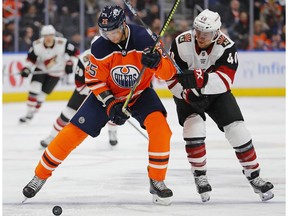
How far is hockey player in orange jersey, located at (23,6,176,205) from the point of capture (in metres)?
3.98

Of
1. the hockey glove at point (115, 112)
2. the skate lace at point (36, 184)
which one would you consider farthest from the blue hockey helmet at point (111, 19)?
the skate lace at point (36, 184)

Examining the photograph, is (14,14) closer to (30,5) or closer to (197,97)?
(30,5)

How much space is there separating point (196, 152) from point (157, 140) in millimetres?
292

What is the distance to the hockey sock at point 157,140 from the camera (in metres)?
4.04

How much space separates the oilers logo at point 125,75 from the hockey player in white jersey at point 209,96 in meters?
0.23

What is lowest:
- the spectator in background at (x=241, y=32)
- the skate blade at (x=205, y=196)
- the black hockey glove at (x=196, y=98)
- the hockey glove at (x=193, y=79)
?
the spectator in background at (x=241, y=32)

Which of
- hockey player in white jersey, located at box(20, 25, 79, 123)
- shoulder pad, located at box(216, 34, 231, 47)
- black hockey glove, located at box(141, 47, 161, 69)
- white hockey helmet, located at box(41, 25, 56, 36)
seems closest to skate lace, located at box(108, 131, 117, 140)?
hockey player in white jersey, located at box(20, 25, 79, 123)

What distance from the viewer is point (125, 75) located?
4055 millimetres

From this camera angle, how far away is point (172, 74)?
401 centimetres

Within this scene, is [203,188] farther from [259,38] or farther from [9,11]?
[259,38]

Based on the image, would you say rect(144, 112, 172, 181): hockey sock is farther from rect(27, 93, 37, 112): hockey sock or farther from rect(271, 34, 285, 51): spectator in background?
rect(271, 34, 285, 51): spectator in background

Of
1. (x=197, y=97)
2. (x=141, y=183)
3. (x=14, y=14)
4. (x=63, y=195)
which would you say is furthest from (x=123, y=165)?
(x=14, y=14)

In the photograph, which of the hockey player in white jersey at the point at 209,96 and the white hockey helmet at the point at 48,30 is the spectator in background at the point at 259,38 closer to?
the white hockey helmet at the point at 48,30

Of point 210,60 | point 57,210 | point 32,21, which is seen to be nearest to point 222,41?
point 210,60
